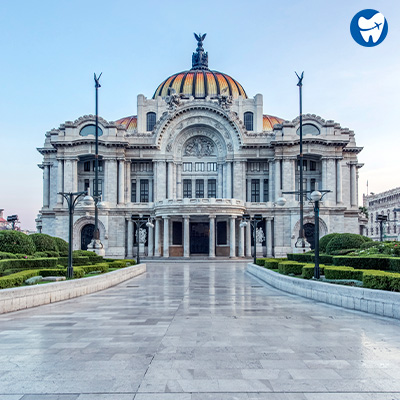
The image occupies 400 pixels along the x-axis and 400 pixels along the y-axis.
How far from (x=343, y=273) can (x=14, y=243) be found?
65.2 feet

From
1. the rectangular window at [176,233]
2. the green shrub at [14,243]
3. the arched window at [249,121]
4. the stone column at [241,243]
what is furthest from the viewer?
the arched window at [249,121]

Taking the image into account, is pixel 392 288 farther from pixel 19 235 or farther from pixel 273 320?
pixel 19 235

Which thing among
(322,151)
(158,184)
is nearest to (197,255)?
(158,184)

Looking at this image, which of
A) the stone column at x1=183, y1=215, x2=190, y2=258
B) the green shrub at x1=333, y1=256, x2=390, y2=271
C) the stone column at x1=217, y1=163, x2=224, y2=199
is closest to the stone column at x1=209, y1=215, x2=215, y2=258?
the stone column at x1=183, y1=215, x2=190, y2=258

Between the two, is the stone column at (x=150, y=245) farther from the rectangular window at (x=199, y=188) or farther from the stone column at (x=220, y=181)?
the stone column at (x=220, y=181)

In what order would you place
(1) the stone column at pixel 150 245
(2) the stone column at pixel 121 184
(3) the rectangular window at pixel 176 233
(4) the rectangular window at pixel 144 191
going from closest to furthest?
(1) the stone column at pixel 150 245
(3) the rectangular window at pixel 176 233
(2) the stone column at pixel 121 184
(4) the rectangular window at pixel 144 191

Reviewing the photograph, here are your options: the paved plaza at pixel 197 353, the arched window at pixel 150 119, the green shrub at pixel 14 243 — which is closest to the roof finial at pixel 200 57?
the arched window at pixel 150 119

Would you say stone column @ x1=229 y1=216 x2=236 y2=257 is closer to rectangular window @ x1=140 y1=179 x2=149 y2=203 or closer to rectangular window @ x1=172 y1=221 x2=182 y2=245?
rectangular window @ x1=172 y1=221 x2=182 y2=245

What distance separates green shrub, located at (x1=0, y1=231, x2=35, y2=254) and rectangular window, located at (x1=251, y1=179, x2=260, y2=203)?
132 feet

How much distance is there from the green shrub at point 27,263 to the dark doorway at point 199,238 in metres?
38.4

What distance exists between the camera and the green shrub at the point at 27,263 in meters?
21.1

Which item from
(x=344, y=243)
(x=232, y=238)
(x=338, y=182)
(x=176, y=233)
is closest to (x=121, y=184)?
(x=176, y=233)

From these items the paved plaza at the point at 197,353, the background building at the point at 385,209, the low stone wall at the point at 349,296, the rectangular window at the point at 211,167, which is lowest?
the paved plaza at the point at 197,353

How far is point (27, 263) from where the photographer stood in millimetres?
22688
